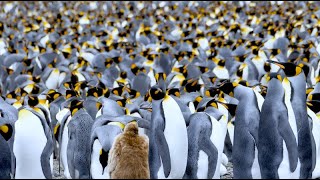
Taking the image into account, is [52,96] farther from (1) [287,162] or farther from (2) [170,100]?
(1) [287,162]

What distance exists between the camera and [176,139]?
4.98m

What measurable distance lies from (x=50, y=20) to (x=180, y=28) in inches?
144

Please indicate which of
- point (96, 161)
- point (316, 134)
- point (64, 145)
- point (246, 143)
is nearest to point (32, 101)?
point (64, 145)

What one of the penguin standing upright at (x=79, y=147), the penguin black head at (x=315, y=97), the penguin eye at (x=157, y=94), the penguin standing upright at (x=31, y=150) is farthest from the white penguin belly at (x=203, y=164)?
the penguin black head at (x=315, y=97)

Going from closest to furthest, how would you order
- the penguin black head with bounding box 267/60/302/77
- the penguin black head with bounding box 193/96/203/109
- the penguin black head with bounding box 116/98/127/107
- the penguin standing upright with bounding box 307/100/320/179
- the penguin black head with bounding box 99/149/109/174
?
the penguin black head with bounding box 99/149/109/174 → the penguin black head with bounding box 267/60/302/77 → the penguin standing upright with bounding box 307/100/320/179 → the penguin black head with bounding box 116/98/127/107 → the penguin black head with bounding box 193/96/203/109

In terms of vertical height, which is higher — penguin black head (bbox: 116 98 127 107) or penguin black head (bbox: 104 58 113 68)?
penguin black head (bbox: 104 58 113 68)

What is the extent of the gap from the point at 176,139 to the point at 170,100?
13.0 inches

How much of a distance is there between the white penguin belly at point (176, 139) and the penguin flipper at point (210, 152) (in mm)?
149

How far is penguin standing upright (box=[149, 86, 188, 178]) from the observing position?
4.93 metres

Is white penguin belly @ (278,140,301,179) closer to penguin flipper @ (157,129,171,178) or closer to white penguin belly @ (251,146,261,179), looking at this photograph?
white penguin belly @ (251,146,261,179)

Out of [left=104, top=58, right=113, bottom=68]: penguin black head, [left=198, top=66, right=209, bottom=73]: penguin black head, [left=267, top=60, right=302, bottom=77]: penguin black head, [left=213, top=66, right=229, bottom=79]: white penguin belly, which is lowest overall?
[left=267, top=60, right=302, bottom=77]: penguin black head

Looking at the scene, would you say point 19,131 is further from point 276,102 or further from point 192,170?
point 276,102

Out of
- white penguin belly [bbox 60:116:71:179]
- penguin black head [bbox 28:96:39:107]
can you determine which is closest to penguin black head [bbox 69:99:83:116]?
white penguin belly [bbox 60:116:71:179]

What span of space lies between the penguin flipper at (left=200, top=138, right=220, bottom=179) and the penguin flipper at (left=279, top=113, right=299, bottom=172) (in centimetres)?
59
